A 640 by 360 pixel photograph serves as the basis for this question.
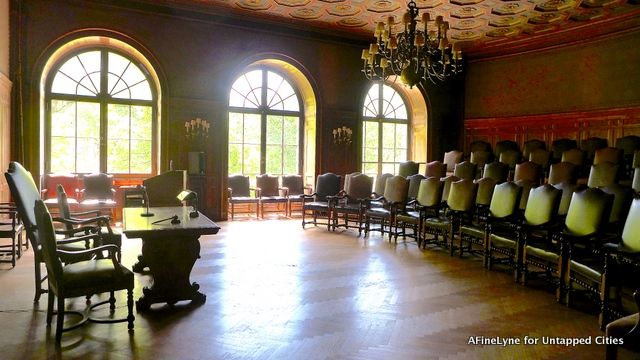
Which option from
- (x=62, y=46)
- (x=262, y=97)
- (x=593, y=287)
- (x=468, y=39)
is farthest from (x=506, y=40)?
(x=62, y=46)

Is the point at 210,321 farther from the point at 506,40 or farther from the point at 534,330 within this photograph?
the point at 506,40

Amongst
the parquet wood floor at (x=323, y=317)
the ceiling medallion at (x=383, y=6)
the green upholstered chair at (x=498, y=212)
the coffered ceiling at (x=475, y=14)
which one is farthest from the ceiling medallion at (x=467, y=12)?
the parquet wood floor at (x=323, y=317)

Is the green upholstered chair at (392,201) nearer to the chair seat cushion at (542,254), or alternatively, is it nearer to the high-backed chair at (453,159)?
the high-backed chair at (453,159)

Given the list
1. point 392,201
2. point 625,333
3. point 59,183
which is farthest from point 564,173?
point 59,183

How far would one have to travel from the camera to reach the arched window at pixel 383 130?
11.4m

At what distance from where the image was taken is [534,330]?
11.9 ft

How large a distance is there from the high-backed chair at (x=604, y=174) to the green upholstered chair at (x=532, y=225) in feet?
6.51

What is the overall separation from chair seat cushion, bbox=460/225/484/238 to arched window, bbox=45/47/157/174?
6024mm

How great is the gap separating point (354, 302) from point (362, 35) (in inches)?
299

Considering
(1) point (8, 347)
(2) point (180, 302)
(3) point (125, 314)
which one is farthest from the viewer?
(2) point (180, 302)

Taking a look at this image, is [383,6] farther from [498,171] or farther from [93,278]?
[93,278]

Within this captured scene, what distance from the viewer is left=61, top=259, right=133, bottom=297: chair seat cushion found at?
3.28 meters

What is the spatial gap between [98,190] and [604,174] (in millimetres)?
7901

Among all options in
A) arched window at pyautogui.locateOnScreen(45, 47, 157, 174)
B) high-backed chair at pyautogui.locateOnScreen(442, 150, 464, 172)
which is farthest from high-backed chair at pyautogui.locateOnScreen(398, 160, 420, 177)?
arched window at pyautogui.locateOnScreen(45, 47, 157, 174)
